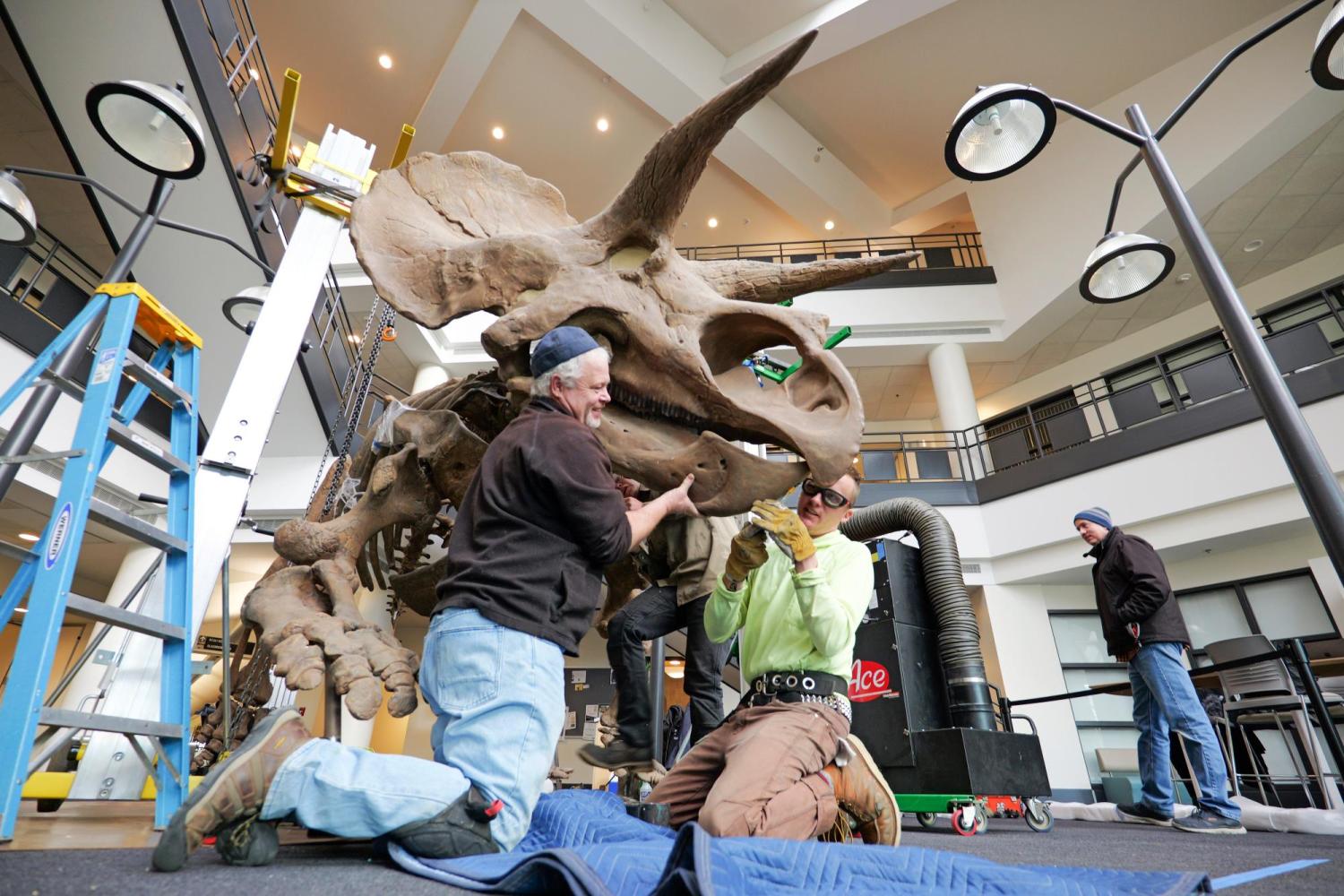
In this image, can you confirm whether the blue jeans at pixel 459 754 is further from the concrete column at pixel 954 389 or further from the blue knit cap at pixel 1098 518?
the concrete column at pixel 954 389

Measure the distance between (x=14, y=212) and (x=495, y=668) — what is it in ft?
15.9

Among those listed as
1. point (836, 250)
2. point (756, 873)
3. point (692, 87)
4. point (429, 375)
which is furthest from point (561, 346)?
point (836, 250)

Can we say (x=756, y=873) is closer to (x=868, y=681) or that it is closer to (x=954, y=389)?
(x=868, y=681)

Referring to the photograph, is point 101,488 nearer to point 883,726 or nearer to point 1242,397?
point 883,726

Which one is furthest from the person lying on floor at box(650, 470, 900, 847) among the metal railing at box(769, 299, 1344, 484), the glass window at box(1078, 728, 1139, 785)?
the glass window at box(1078, 728, 1139, 785)

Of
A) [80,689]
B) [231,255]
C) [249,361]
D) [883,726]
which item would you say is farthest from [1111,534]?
[80,689]

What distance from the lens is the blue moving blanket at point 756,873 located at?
1.17m

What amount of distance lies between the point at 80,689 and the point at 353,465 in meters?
7.91

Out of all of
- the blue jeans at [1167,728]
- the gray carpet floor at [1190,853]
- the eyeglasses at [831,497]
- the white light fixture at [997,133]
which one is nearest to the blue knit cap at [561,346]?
the eyeglasses at [831,497]

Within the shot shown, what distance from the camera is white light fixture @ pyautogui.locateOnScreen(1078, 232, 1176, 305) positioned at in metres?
4.70

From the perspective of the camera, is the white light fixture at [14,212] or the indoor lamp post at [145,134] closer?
the indoor lamp post at [145,134]

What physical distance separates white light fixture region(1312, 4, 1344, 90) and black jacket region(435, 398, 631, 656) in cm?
Answer: 376

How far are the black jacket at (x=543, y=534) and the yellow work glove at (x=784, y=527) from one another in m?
0.49

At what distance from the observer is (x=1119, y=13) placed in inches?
492
